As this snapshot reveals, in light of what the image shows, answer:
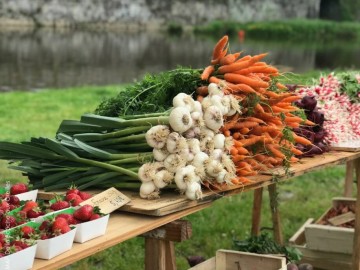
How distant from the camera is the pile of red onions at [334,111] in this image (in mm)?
4461

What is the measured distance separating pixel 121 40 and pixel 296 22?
1328 centimetres

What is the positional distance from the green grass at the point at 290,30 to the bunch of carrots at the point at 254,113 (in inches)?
1464

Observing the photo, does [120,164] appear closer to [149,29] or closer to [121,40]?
[121,40]

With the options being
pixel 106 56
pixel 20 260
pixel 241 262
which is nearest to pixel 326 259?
pixel 241 262

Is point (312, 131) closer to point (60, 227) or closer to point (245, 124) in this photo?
point (245, 124)

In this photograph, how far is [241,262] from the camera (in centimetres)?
387

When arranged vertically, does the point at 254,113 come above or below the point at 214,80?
below

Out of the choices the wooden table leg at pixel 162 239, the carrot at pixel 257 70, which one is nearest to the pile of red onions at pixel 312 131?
the carrot at pixel 257 70

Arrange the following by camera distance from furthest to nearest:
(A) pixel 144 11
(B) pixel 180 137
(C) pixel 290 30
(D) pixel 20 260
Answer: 1. (C) pixel 290 30
2. (A) pixel 144 11
3. (B) pixel 180 137
4. (D) pixel 20 260

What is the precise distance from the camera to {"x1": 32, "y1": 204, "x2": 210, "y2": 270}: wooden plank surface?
8.27ft

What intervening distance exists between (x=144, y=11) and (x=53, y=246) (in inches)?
A: 1526

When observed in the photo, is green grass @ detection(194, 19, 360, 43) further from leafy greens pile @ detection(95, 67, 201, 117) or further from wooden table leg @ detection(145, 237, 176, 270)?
wooden table leg @ detection(145, 237, 176, 270)

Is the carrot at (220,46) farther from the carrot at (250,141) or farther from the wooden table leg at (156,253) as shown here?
the wooden table leg at (156,253)

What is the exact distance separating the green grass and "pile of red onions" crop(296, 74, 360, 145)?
36042 mm
